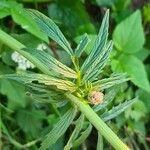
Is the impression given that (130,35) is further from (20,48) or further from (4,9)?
(20,48)

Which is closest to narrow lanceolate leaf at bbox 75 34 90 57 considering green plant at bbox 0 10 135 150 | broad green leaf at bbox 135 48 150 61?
Result: green plant at bbox 0 10 135 150

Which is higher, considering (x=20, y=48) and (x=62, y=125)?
(x=20, y=48)

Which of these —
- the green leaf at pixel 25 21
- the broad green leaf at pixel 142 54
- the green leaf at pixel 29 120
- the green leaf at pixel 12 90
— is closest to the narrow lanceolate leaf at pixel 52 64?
the green leaf at pixel 25 21

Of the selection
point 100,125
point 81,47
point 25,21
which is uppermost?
point 25,21

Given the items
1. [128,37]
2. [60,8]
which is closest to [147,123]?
[128,37]

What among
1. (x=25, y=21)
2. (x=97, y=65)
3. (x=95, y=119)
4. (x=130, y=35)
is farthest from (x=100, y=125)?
(x=130, y=35)

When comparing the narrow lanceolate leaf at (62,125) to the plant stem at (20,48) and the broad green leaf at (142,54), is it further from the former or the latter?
the broad green leaf at (142,54)

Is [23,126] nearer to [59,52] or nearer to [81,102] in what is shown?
[59,52]
